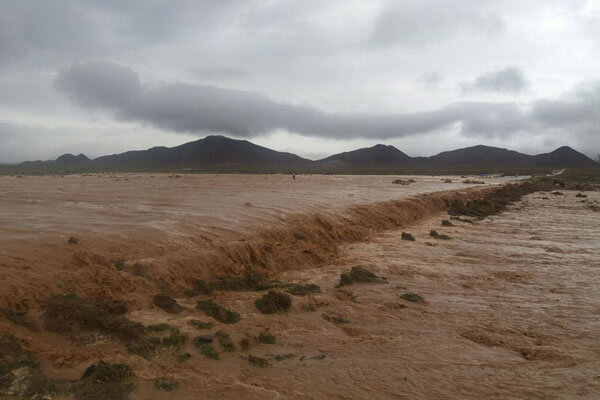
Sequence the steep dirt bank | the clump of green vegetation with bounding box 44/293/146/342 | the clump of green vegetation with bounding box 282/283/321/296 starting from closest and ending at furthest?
the clump of green vegetation with bounding box 44/293/146/342 < the steep dirt bank < the clump of green vegetation with bounding box 282/283/321/296

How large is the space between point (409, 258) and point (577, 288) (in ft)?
12.8

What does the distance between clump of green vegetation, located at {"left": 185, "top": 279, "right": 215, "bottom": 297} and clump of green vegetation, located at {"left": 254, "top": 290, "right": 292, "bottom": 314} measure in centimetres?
98

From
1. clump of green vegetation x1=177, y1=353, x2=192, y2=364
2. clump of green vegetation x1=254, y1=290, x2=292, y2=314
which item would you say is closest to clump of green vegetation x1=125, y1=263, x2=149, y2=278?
clump of green vegetation x1=254, y1=290, x2=292, y2=314

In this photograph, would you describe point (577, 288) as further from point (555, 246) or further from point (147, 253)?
point (147, 253)

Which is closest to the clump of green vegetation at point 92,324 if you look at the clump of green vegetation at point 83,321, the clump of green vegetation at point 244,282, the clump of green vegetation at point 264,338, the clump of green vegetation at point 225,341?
the clump of green vegetation at point 83,321

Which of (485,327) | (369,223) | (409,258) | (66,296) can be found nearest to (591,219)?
(369,223)

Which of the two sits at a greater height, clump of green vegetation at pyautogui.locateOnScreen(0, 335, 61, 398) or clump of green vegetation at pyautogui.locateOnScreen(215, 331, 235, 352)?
clump of green vegetation at pyautogui.locateOnScreen(0, 335, 61, 398)

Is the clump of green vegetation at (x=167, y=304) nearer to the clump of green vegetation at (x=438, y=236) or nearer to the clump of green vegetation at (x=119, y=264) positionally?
the clump of green vegetation at (x=119, y=264)

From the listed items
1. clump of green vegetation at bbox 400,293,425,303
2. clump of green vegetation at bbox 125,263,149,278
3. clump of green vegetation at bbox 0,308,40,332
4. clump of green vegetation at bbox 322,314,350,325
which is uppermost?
clump of green vegetation at bbox 125,263,149,278

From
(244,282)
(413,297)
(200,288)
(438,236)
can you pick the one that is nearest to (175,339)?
(200,288)

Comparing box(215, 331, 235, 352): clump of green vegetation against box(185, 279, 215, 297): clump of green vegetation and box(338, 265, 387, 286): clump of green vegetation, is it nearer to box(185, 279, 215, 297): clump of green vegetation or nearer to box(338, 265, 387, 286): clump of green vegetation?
box(185, 279, 215, 297): clump of green vegetation

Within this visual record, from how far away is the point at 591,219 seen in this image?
19.8m

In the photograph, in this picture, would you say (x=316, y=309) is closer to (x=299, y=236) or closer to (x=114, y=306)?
(x=114, y=306)

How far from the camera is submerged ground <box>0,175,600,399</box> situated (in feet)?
15.5
